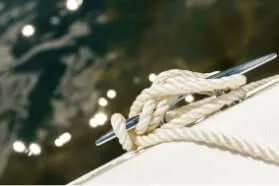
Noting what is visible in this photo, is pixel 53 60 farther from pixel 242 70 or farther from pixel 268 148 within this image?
pixel 268 148

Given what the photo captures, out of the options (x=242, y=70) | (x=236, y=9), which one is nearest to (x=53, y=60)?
(x=236, y=9)

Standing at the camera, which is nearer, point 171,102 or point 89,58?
point 171,102

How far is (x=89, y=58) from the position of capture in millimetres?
1336

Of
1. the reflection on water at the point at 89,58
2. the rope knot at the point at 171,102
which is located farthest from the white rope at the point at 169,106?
the reflection on water at the point at 89,58

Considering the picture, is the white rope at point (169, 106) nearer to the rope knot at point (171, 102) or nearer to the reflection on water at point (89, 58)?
the rope knot at point (171, 102)

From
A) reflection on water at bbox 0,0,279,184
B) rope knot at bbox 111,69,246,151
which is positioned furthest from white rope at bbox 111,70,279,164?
reflection on water at bbox 0,0,279,184

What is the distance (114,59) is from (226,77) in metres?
0.84

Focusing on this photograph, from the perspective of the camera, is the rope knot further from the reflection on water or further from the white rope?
Answer: the reflection on water

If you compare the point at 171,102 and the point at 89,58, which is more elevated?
the point at 89,58

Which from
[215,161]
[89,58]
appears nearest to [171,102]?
[215,161]

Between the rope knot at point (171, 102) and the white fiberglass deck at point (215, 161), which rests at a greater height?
the rope knot at point (171, 102)

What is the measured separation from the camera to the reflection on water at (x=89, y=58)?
1290 mm

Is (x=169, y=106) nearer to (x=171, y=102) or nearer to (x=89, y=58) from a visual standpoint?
(x=171, y=102)

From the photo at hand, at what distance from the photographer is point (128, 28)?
1358 millimetres
